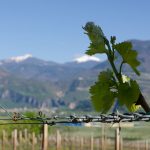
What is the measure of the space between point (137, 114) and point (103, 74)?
29 cm

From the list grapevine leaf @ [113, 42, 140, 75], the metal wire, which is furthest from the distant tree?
the metal wire

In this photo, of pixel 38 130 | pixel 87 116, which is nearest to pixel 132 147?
pixel 38 130

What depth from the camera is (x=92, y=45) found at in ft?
5.02

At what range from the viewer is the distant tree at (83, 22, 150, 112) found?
4.90ft

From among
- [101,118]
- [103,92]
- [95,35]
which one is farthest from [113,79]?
[101,118]

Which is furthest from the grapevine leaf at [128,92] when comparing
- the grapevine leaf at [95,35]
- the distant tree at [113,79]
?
the grapevine leaf at [95,35]

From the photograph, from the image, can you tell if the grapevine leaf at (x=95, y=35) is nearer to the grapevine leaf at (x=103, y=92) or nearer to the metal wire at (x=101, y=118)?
the grapevine leaf at (x=103, y=92)

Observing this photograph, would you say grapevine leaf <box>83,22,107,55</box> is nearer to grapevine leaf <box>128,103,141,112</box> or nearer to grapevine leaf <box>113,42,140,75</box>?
grapevine leaf <box>113,42,140,75</box>

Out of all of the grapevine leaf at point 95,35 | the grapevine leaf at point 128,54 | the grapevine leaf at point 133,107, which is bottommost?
the grapevine leaf at point 133,107

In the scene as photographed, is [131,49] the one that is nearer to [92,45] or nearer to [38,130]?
[92,45]

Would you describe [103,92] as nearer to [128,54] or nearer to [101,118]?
[128,54]

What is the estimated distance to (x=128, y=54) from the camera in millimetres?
1517

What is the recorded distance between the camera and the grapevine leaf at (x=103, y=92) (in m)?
1.56

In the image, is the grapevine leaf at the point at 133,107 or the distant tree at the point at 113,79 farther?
the grapevine leaf at the point at 133,107
